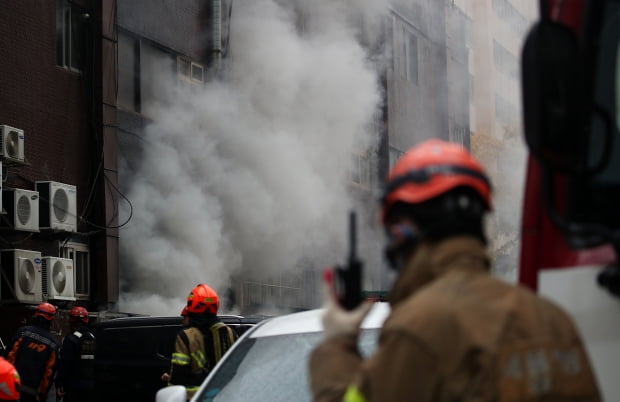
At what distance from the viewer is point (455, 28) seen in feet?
94.1

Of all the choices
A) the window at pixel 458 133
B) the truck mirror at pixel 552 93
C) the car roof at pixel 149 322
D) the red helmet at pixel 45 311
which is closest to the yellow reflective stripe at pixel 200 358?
the car roof at pixel 149 322

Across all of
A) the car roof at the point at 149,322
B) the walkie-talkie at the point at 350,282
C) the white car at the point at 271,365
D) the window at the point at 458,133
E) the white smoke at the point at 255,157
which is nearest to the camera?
the walkie-talkie at the point at 350,282

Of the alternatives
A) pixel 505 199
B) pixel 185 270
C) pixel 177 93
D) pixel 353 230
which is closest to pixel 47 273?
pixel 185 270

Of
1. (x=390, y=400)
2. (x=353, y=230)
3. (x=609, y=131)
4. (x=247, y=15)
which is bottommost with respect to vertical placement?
(x=390, y=400)

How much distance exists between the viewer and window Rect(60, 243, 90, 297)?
53.9 ft

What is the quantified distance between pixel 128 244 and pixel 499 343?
16.1 metres

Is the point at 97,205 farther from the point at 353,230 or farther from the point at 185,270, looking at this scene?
the point at 353,230

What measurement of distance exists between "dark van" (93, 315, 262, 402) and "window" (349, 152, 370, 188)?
49.6ft

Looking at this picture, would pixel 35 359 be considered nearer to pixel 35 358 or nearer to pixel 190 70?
pixel 35 358

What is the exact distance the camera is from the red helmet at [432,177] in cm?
223

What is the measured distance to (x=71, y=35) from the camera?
16.8 metres

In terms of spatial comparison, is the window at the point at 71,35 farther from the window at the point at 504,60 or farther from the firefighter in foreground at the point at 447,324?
the firefighter in foreground at the point at 447,324

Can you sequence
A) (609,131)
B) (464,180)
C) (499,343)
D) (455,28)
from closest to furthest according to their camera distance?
(499,343) → (464,180) → (609,131) → (455,28)

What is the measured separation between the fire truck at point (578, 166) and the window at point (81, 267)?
1416 cm
